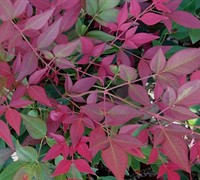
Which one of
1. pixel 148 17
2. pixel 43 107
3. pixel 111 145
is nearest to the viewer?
pixel 111 145

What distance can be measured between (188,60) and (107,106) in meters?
0.14

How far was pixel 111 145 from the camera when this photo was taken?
520mm

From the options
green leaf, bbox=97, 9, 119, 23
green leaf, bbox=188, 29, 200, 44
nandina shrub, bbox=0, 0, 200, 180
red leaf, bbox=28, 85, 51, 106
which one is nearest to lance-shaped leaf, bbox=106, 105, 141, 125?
nandina shrub, bbox=0, 0, 200, 180

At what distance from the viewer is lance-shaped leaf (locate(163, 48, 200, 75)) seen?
0.53 metres

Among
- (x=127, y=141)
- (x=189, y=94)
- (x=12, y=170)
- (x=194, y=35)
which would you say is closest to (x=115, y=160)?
(x=127, y=141)

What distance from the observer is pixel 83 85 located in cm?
63

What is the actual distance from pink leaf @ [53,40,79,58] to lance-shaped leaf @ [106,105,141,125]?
0.11 m

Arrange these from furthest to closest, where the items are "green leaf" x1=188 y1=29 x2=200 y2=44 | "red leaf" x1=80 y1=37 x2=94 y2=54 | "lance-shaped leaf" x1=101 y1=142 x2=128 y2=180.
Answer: "green leaf" x1=188 y1=29 x2=200 y2=44 < "red leaf" x1=80 y1=37 x2=94 y2=54 < "lance-shaped leaf" x1=101 y1=142 x2=128 y2=180

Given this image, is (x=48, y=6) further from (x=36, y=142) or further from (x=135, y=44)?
(x=36, y=142)

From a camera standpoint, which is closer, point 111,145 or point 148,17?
point 111,145

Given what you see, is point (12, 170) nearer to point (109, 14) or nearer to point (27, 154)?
point (27, 154)

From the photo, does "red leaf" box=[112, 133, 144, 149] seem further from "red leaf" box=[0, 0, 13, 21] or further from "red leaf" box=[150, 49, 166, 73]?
"red leaf" box=[0, 0, 13, 21]

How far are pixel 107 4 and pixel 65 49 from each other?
0.50 ft

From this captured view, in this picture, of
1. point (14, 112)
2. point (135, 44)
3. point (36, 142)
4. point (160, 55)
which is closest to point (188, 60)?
point (160, 55)
